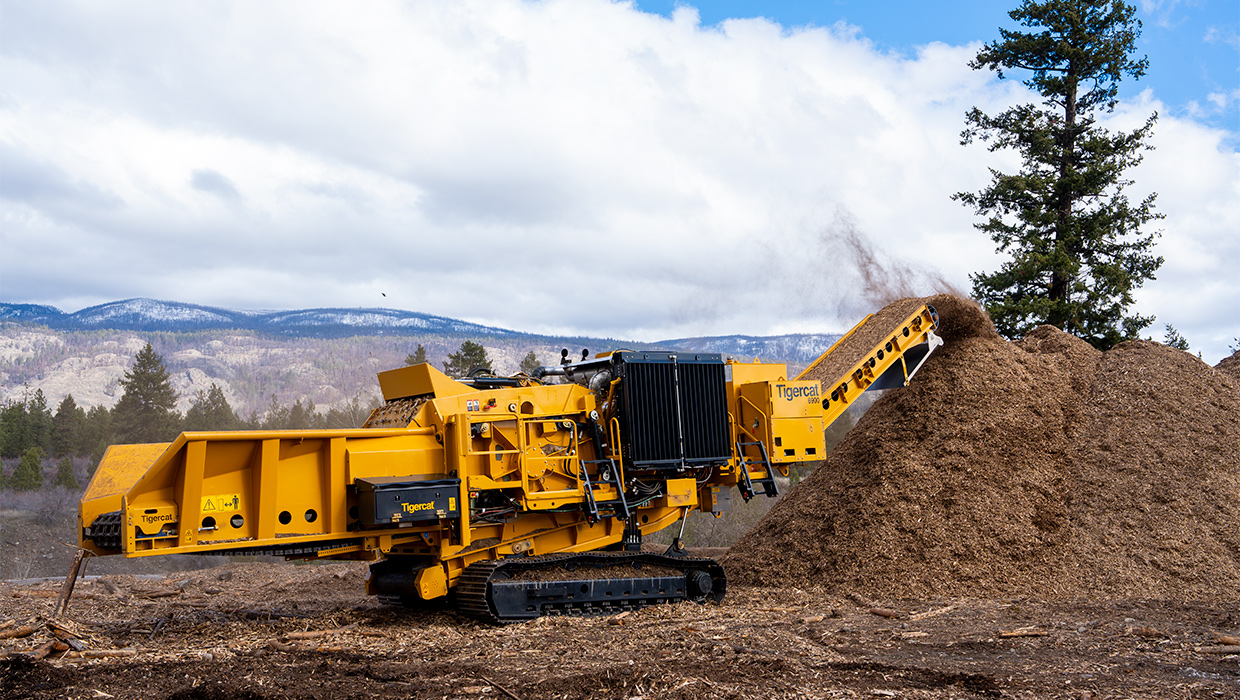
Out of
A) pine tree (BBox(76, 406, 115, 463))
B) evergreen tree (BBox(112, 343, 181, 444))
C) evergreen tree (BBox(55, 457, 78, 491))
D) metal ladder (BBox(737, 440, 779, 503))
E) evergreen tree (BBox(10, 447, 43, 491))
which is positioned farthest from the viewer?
pine tree (BBox(76, 406, 115, 463))

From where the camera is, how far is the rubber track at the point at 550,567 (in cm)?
923

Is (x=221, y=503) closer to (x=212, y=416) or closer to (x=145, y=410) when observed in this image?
(x=145, y=410)

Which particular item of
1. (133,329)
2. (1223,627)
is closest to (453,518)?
(1223,627)

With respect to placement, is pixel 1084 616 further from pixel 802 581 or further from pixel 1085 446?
pixel 1085 446

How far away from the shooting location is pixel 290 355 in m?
122

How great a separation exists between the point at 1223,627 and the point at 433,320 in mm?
116021

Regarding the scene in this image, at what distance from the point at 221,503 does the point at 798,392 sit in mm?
6860

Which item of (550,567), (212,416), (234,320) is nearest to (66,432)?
(212,416)

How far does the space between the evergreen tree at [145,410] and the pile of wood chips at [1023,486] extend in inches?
1389

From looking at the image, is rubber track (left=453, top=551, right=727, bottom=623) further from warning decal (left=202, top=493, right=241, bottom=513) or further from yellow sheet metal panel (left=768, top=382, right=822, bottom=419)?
warning decal (left=202, top=493, right=241, bottom=513)

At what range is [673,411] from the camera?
10523 millimetres

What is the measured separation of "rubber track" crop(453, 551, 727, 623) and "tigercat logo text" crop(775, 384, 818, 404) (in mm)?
2305

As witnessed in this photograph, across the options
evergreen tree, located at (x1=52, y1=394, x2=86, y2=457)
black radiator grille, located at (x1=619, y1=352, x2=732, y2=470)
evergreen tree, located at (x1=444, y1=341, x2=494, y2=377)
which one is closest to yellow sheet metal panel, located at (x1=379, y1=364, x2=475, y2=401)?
black radiator grille, located at (x1=619, y1=352, x2=732, y2=470)

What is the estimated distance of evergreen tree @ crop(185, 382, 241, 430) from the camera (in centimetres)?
4291
